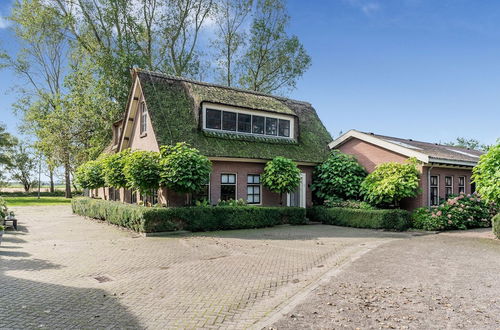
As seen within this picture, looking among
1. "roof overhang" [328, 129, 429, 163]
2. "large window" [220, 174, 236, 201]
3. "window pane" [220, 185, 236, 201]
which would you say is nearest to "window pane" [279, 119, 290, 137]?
A: "roof overhang" [328, 129, 429, 163]

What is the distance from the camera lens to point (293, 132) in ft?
68.3

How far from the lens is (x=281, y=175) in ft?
56.0

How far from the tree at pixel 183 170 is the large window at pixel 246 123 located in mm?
3746

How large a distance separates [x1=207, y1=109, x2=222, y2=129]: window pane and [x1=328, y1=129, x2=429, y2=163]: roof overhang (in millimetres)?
7478

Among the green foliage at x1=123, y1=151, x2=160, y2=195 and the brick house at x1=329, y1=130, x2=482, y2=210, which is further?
the brick house at x1=329, y1=130, x2=482, y2=210


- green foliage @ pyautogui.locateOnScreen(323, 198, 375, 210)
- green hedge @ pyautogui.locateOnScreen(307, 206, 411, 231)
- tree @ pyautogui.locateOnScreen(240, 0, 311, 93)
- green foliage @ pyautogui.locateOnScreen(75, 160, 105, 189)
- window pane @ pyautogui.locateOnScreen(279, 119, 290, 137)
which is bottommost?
green hedge @ pyautogui.locateOnScreen(307, 206, 411, 231)

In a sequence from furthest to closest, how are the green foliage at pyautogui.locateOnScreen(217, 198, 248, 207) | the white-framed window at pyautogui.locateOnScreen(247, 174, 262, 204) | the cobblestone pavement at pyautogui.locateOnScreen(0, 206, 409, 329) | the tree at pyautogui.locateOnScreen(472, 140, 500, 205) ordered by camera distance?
the white-framed window at pyautogui.locateOnScreen(247, 174, 262, 204), the green foliage at pyautogui.locateOnScreen(217, 198, 248, 207), the tree at pyautogui.locateOnScreen(472, 140, 500, 205), the cobblestone pavement at pyautogui.locateOnScreen(0, 206, 409, 329)

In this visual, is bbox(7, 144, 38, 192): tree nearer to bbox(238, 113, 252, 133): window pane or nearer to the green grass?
the green grass

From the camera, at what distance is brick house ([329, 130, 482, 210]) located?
16641 mm

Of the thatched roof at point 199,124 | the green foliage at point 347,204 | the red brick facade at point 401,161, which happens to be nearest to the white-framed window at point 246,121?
the thatched roof at point 199,124

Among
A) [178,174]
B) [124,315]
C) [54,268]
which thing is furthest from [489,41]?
[54,268]

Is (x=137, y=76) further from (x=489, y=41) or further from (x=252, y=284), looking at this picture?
(x=489, y=41)

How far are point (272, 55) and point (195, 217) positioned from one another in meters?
23.6

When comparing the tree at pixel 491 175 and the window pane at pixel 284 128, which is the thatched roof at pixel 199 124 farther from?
the tree at pixel 491 175
